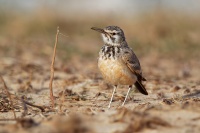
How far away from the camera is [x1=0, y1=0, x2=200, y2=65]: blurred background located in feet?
45.3

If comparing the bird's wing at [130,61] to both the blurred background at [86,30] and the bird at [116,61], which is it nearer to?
the bird at [116,61]

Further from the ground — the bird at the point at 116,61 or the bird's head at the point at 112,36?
the bird's head at the point at 112,36

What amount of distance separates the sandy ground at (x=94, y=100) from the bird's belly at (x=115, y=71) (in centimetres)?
38

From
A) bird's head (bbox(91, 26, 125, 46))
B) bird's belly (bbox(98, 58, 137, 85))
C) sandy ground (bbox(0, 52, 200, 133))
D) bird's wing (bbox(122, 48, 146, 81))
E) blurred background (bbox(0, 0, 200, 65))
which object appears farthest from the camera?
blurred background (bbox(0, 0, 200, 65))

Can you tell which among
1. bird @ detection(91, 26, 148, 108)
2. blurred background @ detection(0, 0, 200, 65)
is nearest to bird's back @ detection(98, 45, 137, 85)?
bird @ detection(91, 26, 148, 108)

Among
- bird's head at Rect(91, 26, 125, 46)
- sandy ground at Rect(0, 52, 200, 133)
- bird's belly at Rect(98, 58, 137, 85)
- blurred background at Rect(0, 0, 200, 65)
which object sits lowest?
sandy ground at Rect(0, 52, 200, 133)

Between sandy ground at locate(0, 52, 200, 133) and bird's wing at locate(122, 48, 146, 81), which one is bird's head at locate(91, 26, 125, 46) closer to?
bird's wing at locate(122, 48, 146, 81)

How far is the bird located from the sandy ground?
15.4 inches

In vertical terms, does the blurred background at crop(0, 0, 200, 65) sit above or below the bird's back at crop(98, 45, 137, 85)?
above

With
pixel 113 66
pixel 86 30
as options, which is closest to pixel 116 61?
pixel 113 66

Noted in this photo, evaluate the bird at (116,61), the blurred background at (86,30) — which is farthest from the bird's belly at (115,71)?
the blurred background at (86,30)

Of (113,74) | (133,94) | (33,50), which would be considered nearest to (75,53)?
(33,50)

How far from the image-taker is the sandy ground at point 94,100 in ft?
16.2

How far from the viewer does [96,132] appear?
4.79m
